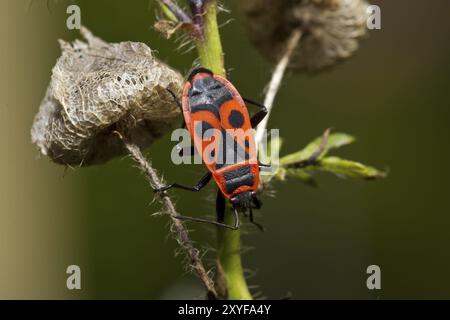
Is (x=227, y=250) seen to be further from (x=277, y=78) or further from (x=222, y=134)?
(x=277, y=78)

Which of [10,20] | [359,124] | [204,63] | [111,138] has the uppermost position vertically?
[10,20]

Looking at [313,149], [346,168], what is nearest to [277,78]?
[313,149]

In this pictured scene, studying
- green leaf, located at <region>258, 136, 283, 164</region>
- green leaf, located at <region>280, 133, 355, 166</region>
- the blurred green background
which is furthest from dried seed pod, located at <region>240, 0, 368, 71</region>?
the blurred green background

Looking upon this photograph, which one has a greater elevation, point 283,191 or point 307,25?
point 307,25

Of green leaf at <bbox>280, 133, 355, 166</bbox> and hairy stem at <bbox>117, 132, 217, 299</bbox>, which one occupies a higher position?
green leaf at <bbox>280, 133, 355, 166</bbox>

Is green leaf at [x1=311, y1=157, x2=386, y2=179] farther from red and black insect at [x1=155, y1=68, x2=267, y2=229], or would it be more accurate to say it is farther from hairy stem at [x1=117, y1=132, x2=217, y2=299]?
hairy stem at [x1=117, y1=132, x2=217, y2=299]
